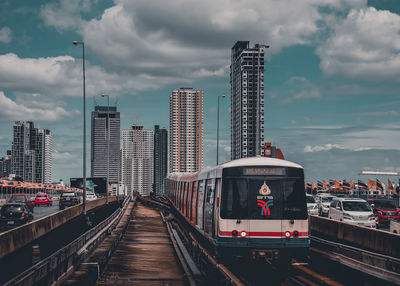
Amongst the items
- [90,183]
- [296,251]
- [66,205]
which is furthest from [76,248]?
[90,183]

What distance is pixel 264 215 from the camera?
15.3 m

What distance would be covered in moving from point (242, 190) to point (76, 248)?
6.89m

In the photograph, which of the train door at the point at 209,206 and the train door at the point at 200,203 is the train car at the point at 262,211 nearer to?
the train door at the point at 209,206

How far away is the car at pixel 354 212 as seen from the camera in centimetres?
2947

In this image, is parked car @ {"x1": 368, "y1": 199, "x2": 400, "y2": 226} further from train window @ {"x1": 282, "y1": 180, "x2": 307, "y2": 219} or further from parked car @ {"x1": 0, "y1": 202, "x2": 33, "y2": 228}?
parked car @ {"x1": 0, "y1": 202, "x2": 33, "y2": 228}

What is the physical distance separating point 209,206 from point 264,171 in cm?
330

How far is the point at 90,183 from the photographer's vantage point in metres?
98.4

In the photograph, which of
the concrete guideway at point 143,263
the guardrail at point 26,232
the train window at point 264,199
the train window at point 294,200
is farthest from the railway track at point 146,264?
the train window at point 294,200

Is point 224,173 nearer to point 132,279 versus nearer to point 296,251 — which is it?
point 296,251

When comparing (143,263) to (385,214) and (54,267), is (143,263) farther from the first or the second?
(385,214)

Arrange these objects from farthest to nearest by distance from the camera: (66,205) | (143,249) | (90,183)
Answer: (90,183) → (66,205) → (143,249)

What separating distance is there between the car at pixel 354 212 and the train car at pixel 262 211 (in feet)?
49.9

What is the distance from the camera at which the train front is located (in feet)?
49.9

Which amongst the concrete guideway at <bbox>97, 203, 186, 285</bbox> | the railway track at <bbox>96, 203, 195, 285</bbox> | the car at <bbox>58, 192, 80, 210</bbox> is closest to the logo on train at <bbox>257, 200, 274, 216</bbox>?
the railway track at <bbox>96, 203, 195, 285</bbox>
